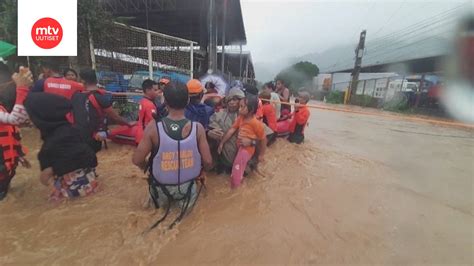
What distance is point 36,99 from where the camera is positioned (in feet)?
7.95

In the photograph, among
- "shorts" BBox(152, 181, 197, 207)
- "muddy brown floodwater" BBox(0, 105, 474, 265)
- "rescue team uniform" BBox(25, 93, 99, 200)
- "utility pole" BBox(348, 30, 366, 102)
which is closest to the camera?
"muddy brown floodwater" BBox(0, 105, 474, 265)

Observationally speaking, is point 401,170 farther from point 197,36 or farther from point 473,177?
point 197,36

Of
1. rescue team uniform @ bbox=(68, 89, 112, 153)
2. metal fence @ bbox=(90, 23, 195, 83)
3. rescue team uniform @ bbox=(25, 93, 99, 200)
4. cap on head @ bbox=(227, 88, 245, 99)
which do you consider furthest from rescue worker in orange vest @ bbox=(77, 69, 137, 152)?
metal fence @ bbox=(90, 23, 195, 83)

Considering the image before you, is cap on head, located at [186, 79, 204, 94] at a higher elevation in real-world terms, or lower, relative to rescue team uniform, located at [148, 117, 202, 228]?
higher

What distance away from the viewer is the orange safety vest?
2725mm

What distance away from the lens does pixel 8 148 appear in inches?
110

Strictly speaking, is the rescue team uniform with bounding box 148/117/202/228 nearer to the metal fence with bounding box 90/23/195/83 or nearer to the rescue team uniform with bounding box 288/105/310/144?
the rescue team uniform with bounding box 288/105/310/144

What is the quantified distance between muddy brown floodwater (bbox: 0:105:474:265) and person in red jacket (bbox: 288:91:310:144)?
5.29 ft

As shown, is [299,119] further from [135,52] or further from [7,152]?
[135,52]

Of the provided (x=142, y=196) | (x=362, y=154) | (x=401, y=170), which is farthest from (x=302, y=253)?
(x=362, y=154)

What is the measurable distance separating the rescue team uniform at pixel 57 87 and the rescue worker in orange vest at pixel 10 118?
0.13m

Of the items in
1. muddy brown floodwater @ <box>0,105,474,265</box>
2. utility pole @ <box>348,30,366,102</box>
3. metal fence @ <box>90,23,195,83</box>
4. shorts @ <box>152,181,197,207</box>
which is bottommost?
muddy brown floodwater @ <box>0,105,474,265</box>

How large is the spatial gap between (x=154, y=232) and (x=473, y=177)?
17.5ft

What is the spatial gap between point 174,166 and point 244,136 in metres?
1.10
